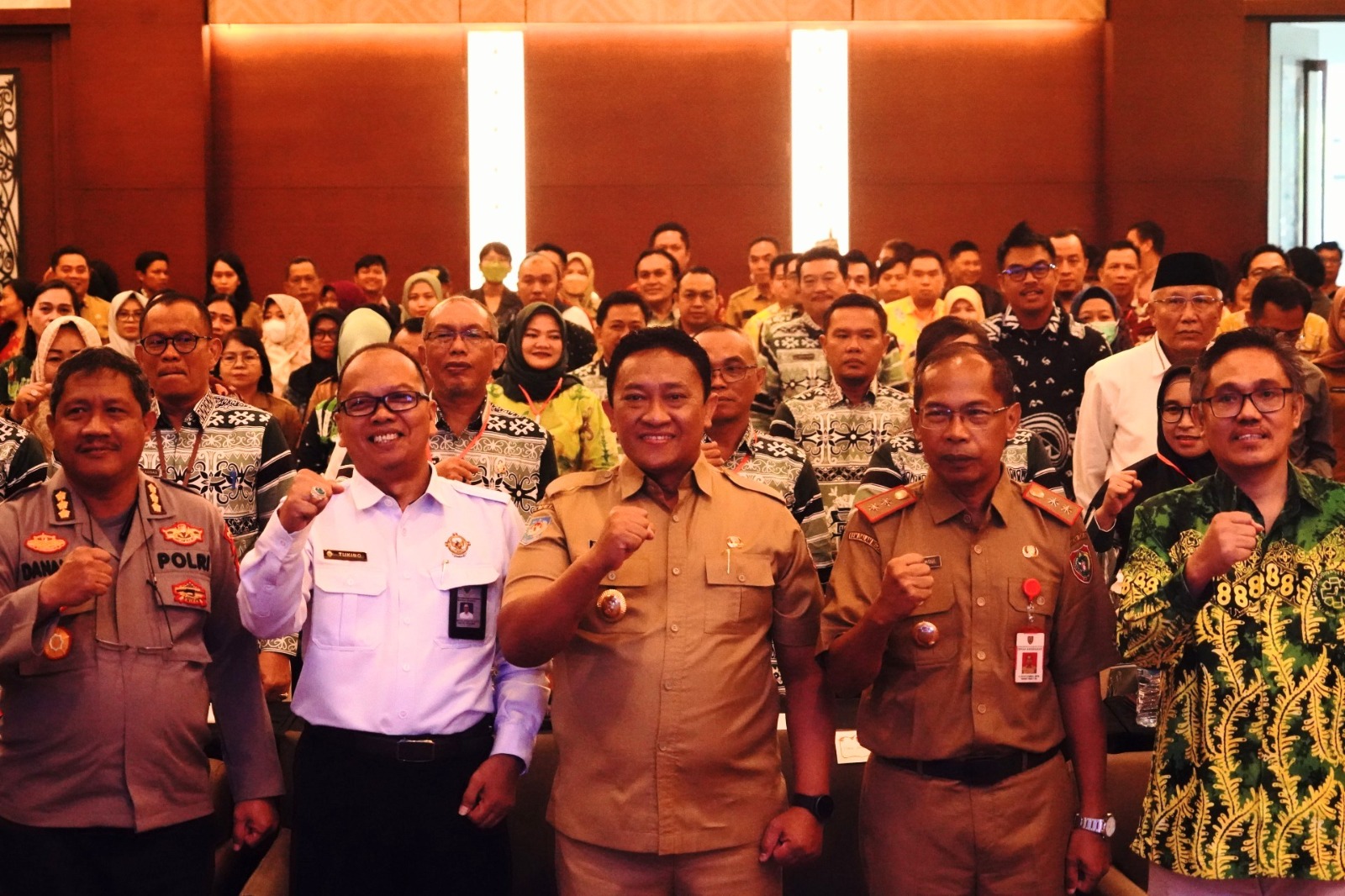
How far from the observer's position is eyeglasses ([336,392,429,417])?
9.76 feet

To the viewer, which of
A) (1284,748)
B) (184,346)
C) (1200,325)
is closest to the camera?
(1284,748)

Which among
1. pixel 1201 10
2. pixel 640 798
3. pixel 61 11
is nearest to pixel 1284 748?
pixel 640 798

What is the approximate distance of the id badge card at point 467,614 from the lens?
9.50 feet

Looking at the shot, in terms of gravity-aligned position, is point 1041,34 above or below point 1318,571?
above

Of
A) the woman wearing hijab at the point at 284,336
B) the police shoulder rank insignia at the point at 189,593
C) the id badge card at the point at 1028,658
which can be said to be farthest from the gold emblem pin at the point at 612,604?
the woman wearing hijab at the point at 284,336

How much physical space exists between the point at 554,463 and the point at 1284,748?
213 cm

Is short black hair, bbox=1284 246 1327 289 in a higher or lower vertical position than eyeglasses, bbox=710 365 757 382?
higher

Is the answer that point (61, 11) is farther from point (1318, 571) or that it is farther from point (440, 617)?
point (1318, 571)

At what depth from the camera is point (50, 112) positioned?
10016 mm

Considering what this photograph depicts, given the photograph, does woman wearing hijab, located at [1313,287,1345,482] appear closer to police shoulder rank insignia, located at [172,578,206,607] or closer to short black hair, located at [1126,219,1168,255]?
short black hair, located at [1126,219,1168,255]

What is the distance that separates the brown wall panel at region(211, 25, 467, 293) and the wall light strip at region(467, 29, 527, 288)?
0.24 feet

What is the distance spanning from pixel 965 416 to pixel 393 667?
123cm

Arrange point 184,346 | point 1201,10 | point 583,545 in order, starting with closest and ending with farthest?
point 583,545, point 184,346, point 1201,10

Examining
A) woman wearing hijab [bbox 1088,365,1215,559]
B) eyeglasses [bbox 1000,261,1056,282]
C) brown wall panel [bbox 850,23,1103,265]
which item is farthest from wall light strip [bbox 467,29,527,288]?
woman wearing hijab [bbox 1088,365,1215,559]
